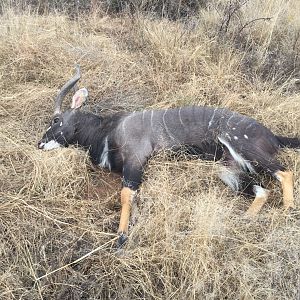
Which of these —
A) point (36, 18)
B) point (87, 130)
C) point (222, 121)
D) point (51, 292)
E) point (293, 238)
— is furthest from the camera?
point (36, 18)

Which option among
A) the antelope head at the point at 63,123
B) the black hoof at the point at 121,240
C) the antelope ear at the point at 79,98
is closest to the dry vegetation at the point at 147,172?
the black hoof at the point at 121,240

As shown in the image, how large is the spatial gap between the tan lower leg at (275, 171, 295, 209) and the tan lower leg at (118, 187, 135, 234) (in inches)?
45.9

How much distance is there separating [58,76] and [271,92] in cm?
229

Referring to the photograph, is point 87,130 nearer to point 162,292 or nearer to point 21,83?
point 21,83

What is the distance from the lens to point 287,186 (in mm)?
3984

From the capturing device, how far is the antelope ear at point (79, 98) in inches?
194

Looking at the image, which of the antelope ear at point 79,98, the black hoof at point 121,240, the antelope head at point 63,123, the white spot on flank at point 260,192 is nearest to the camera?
the black hoof at point 121,240

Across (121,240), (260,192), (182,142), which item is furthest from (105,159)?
(260,192)

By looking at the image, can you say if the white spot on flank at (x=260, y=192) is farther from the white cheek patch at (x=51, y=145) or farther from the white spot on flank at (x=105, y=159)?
the white cheek patch at (x=51, y=145)

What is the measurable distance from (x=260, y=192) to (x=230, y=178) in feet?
0.89

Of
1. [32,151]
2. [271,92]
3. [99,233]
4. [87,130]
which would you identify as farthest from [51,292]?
[271,92]

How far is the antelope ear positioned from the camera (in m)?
4.92

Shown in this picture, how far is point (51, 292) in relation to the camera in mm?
3215

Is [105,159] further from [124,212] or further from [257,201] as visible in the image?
[257,201]
